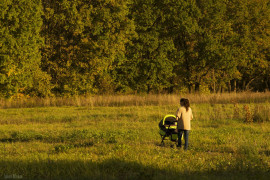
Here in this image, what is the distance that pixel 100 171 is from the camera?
302 inches

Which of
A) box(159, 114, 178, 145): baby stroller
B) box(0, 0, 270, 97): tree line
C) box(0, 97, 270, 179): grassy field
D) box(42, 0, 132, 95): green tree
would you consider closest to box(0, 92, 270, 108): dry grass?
box(0, 0, 270, 97): tree line

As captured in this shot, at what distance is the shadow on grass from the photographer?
285 inches

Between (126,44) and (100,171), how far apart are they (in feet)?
90.1

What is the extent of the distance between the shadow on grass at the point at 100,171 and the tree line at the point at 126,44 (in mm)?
16832

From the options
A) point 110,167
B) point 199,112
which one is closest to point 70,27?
point 199,112

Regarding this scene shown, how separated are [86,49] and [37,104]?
19.6 feet

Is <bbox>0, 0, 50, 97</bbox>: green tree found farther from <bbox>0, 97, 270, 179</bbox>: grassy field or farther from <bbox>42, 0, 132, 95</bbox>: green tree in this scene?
<bbox>0, 97, 270, 179</bbox>: grassy field

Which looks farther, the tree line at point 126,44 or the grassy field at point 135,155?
the tree line at point 126,44

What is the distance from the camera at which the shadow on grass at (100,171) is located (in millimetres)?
7230

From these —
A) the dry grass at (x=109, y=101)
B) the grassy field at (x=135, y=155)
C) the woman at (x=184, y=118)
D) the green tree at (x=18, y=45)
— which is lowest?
the grassy field at (x=135, y=155)

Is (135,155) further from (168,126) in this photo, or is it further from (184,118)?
(184,118)

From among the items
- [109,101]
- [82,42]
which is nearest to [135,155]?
[109,101]

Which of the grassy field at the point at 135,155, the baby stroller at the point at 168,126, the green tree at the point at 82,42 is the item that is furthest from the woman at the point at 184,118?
the green tree at the point at 82,42

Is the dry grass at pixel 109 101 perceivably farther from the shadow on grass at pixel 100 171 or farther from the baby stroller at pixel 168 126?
the shadow on grass at pixel 100 171
